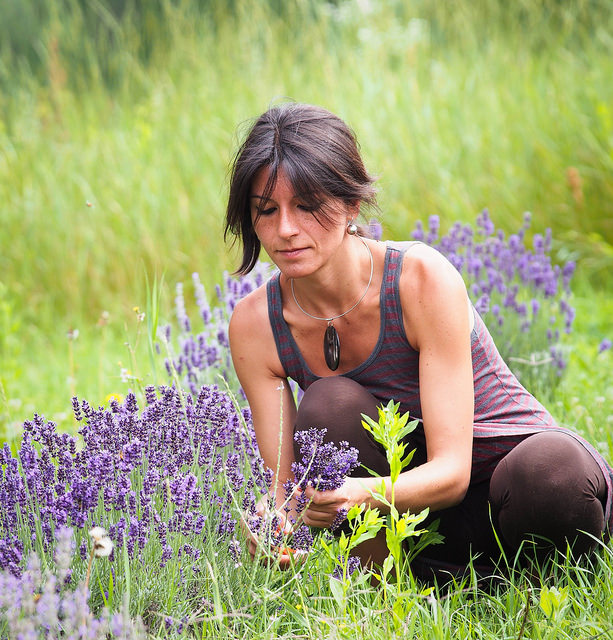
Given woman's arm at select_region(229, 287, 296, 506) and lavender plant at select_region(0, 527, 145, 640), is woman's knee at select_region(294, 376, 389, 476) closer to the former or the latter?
woman's arm at select_region(229, 287, 296, 506)

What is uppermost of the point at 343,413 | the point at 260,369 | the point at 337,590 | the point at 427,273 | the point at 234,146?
the point at 234,146

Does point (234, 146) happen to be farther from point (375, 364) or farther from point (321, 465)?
point (321, 465)

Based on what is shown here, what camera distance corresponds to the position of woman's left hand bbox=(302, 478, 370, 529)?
1724 mm

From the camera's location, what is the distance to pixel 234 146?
4.09m

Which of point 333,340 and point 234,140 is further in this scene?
point 234,140

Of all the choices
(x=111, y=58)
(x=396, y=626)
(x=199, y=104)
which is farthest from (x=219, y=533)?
(x=111, y=58)

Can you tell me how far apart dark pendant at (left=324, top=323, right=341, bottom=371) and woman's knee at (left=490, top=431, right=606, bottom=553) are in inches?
18.6

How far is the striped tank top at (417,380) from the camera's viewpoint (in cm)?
211

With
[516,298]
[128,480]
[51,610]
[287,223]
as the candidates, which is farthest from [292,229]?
[516,298]

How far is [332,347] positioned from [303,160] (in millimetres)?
485

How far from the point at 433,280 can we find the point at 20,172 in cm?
483

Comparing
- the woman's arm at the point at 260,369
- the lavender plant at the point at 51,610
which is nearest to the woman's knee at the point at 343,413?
the woman's arm at the point at 260,369

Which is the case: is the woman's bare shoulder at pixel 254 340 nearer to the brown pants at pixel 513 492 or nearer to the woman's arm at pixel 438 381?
the brown pants at pixel 513 492

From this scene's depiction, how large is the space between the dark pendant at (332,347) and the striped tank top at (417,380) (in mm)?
48
